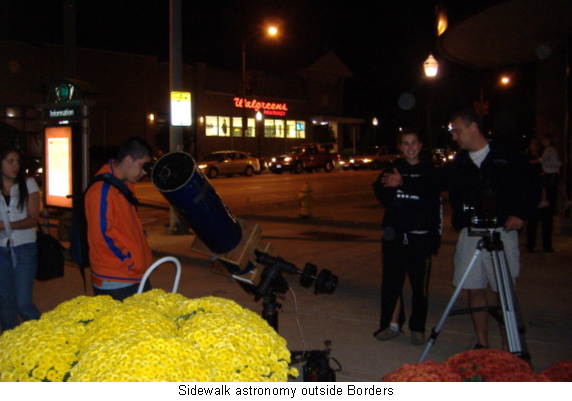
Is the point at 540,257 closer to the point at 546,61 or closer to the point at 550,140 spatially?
the point at 550,140

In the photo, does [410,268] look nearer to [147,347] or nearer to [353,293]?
[353,293]

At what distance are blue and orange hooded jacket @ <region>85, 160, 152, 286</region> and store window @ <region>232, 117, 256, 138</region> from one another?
44044mm

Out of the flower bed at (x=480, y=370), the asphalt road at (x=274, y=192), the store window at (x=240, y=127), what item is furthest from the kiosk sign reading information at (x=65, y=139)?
the store window at (x=240, y=127)

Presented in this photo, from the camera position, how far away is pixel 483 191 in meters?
4.36

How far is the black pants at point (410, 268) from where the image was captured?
5387 mm

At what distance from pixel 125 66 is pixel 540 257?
3600 cm

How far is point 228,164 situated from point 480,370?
3251 cm

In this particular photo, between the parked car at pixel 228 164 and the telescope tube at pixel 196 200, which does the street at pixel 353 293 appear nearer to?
the telescope tube at pixel 196 200

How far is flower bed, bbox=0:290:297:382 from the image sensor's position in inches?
82.8

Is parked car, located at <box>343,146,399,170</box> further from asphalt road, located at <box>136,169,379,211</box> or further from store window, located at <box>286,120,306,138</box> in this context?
asphalt road, located at <box>136,169,379,211</box>

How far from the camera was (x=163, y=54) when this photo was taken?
4512 cm

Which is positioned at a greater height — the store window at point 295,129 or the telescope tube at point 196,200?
the store window at point 295,129

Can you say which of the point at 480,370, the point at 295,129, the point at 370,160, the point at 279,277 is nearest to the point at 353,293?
the point at 279,277

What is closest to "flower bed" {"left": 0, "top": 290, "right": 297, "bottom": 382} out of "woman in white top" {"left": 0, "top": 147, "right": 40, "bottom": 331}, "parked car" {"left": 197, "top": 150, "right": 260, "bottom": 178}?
"woman in white top" {"left": 0, "top": 147, "right": 40, "bottom": 331}
